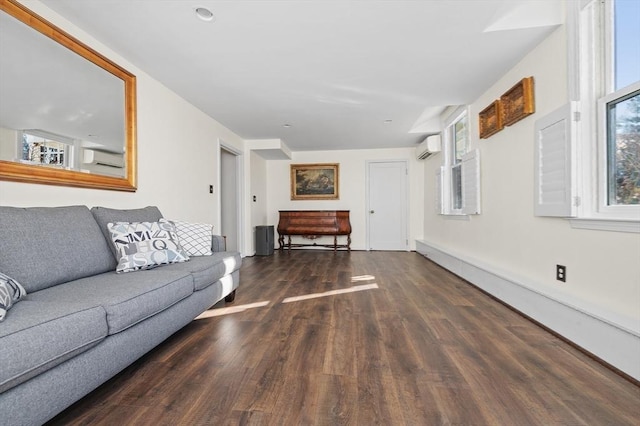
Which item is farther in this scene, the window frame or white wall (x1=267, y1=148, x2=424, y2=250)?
white wall (x1=267, y1=148, x2=424, y2=250)

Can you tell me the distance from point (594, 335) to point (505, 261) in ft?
3.77

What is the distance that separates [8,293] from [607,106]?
10.3 ft

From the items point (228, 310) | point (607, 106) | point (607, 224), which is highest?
point (607, 106)

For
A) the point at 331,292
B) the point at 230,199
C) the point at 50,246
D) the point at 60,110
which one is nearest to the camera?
the point at 50,246

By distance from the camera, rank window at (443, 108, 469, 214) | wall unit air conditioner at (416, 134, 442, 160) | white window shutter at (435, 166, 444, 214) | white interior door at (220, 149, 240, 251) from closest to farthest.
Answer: window at (443, 108, 469, 214) → white window shutter at (435, 166, 444, 214) → wall unit air conditioner at (416, 134, 442, 160) → white interior door at (220, 149, 240, 251)

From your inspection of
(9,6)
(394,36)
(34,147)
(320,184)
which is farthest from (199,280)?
(320,184)

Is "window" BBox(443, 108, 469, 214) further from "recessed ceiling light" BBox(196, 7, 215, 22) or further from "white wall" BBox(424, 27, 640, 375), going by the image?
"recessed ceiling light" BBox(196, 7, 215, 22)

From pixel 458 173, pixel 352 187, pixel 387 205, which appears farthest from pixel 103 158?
pixel 387 205

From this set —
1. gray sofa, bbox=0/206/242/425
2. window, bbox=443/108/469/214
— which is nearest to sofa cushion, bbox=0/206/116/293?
gray sofa, bbox=0/206/242/425

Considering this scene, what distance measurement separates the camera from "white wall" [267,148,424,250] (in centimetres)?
586

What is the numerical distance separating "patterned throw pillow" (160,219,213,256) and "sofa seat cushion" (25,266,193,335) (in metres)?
0.56

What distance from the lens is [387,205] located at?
600 centimetres

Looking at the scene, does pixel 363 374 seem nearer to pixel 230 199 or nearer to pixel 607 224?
pixel 607 224

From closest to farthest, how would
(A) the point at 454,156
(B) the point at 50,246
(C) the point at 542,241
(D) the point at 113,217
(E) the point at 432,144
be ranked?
(B) the point at 50,246 → (D) the point at 113,217 → (C) the point at 542,241 → (A) the point at 454,156 → (E) the point at 432,144
